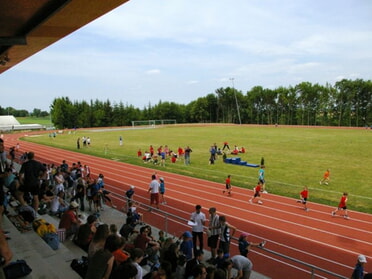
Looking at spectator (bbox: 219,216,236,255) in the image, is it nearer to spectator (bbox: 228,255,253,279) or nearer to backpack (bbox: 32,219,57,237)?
spectator (bbox: 228,255,253,279)

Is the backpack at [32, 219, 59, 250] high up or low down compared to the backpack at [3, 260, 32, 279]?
down

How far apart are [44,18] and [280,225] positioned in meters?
11.0

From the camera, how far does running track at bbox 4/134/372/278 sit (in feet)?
29.8

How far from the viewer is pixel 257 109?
105625 mm

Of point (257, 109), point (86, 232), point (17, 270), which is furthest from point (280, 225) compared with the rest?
point (257, 109)

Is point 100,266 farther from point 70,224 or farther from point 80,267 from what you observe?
point 70,224

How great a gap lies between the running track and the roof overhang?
254 inches

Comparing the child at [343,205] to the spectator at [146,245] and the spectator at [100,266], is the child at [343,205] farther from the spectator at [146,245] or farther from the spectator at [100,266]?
the spectator at [100,266]

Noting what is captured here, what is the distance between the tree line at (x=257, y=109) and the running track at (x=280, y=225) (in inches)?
3057

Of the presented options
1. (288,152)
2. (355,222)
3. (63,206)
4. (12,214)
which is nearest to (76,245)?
(12,214)

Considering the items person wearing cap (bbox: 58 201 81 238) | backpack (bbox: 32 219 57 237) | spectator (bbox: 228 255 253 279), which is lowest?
spectator (bbox: 228 255 253 279)

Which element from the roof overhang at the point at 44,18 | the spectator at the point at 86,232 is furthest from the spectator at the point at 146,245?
the roof overhang at the point at 44,18

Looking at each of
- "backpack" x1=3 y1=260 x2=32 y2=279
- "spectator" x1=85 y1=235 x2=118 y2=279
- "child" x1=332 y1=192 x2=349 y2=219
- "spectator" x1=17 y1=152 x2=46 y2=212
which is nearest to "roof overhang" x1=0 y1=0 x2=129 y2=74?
"spectator" x1=17 y1=152 x2=46 y2=212

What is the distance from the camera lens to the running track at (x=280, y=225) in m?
9.08
